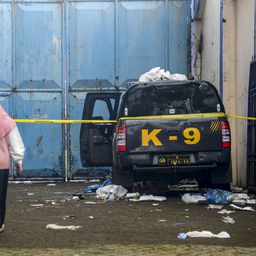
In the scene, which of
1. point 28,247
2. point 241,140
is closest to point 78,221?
point 28,247

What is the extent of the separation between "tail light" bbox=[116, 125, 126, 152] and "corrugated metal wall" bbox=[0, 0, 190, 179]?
6587 millimetres

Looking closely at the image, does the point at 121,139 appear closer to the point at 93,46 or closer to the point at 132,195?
the point at 132,195

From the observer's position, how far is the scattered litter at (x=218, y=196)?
9266 millimetres

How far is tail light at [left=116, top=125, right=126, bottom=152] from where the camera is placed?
31.7 feet

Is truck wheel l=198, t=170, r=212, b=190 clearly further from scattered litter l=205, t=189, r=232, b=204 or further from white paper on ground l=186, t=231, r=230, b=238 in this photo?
white paper on ground l=186, t=231, r=230, b=238

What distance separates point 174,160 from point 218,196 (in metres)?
0.93

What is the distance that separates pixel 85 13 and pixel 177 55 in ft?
9.43

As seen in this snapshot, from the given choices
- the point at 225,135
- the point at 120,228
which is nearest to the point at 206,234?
the point at 120,228

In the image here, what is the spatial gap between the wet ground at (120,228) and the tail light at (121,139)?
0.92 m

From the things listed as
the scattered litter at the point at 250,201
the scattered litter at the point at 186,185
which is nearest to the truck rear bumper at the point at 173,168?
the scattered litter at the point at 250,201

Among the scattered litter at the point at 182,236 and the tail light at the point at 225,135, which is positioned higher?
the tail light at the point at 225,135

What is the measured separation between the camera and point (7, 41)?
16250 mm

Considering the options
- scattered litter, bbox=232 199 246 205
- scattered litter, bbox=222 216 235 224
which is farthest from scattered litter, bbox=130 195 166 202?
scattered litter, bbox=222 216 235 224

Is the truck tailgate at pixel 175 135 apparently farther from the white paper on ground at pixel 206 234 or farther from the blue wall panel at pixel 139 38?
the blue wall panel at pixel 139 38
